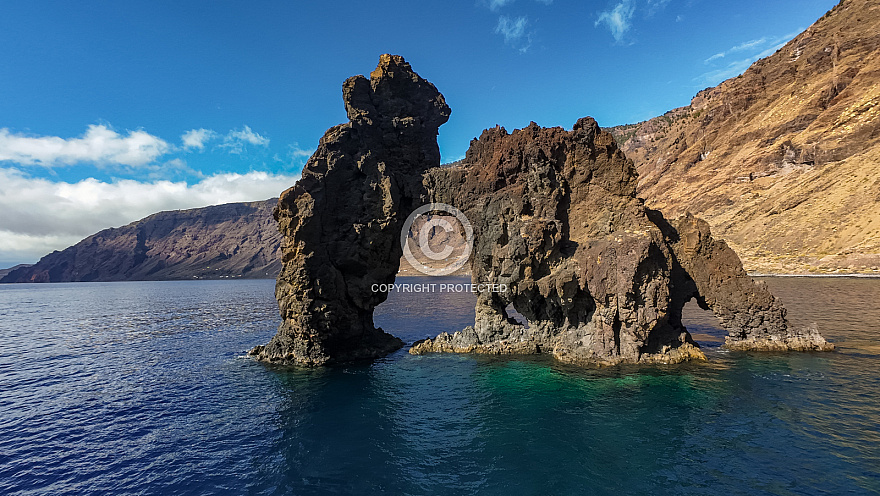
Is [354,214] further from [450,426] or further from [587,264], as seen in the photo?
[450,426]

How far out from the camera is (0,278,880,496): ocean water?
14789mm

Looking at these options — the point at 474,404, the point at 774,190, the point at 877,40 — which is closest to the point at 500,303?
the point at 474,404

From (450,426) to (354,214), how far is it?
70.9 ft

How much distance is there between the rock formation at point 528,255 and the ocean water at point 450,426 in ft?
9.11

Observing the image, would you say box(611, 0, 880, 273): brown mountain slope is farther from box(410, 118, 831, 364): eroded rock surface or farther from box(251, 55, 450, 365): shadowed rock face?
box(251, 55, 450, 365): shadowed rock face

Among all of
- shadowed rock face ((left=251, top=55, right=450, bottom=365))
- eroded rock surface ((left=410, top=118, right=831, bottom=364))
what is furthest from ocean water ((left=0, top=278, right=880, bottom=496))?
shadowed rock face ((left=251, top=55, right=450, bottom=365))

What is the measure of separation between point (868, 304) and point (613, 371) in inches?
1783

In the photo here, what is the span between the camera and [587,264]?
2845 centimetres

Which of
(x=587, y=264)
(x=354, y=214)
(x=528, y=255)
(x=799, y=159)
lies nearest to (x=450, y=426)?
(x=528, y=255)

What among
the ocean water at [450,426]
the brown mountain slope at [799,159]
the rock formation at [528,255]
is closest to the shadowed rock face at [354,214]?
the rock formation at [528,255]

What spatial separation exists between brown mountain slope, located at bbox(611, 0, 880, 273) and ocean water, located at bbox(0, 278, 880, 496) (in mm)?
64638

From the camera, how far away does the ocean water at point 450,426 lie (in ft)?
48.5

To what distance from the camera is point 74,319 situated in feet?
225

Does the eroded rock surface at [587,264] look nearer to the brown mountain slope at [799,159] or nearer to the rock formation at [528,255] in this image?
the rock formation at [528,255]
